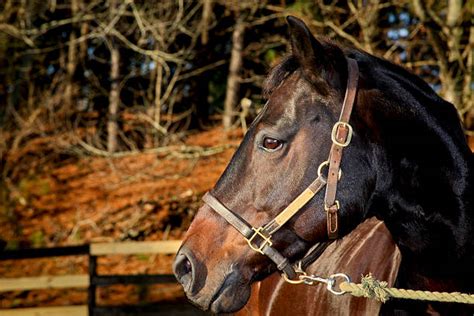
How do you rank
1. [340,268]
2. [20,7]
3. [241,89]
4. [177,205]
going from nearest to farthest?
[340,268] → [177,205] → [20,7] → [241,89]

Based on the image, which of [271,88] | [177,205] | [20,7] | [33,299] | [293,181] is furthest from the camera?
[20,7]

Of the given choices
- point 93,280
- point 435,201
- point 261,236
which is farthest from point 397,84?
point 93,280

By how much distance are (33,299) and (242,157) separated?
8626 millimetres

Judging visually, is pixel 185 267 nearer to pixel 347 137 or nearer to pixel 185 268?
pixel 185 268

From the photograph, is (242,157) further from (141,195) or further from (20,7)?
(20,7)

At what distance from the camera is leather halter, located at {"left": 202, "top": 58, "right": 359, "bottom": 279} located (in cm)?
213

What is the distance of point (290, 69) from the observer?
2.29m

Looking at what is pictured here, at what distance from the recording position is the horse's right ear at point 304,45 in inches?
81.4

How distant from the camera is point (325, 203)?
7.03 ft

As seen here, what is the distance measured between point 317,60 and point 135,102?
13.1m

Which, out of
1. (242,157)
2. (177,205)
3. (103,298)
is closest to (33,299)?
(103,298)

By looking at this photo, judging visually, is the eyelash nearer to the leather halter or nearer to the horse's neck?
the leather halter

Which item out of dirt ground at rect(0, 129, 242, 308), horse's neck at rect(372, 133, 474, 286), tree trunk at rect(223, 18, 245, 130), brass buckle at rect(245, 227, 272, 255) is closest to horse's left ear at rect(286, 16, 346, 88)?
horse's neck at rect(372, 133, 474, 286)

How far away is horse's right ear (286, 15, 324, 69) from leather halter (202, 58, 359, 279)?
0.45ft
